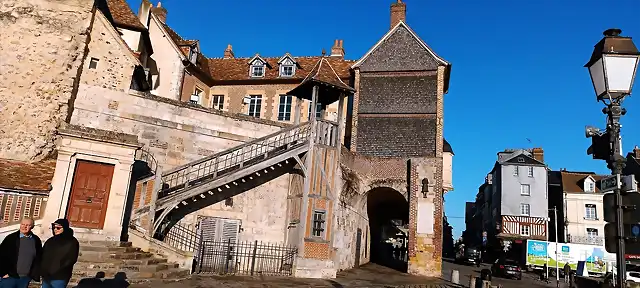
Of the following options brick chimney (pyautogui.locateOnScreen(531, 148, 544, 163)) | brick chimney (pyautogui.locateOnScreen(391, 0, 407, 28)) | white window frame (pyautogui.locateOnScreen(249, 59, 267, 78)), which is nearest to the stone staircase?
white window frame (pyautogui.locateOnScreen(249, 59, 267, 78))

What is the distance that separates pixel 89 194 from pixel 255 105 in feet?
58.2

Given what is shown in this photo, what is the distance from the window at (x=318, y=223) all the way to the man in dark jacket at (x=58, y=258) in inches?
452

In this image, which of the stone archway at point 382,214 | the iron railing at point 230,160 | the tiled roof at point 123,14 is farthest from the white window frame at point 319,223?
the tiled roof at point 123,14

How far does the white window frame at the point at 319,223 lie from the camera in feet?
57.1

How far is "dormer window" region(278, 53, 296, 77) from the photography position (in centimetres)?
2963

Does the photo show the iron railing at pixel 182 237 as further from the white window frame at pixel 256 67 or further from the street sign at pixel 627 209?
the white window frame at pixel 256 67

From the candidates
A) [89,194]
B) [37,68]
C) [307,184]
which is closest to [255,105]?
[307,184]

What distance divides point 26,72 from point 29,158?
129 inches

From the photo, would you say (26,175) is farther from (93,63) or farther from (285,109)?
(285,109)

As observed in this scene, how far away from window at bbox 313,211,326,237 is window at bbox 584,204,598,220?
123 ft

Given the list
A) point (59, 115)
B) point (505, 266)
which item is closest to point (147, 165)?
point (59, 115)

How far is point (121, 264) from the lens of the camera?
38.2 ft

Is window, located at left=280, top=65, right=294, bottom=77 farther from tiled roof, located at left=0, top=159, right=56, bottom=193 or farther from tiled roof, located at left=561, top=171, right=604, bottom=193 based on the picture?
tiled roof, located at left=561, top=171, right=604, bottom=193

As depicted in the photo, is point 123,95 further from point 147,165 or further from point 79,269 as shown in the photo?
point 79,269
